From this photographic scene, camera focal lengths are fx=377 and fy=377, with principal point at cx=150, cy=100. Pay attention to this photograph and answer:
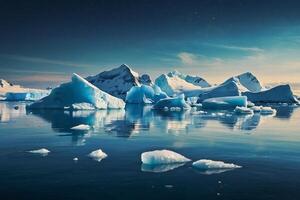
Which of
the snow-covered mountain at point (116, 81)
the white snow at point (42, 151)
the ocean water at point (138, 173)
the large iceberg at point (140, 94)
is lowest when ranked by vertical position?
the ocean water at point (138, 173)

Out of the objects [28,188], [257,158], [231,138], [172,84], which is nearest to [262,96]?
[172,84]

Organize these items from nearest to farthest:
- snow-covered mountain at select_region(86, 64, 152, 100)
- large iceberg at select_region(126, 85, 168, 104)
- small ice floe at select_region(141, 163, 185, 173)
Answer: small ice floe at select_region(141, 163, 185, 173) → large iceberg at select_region(126, 85, 168, 104) → snow-covered mountain at select_region(86, 64, 152, 100)

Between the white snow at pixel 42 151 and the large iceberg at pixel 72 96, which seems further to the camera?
the large iceberg at pixel 72 96

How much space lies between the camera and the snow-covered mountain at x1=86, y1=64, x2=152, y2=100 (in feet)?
527

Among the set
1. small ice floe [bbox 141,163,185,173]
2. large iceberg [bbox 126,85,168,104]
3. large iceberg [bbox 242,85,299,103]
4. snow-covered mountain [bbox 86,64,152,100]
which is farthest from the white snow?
snow-covered mountain [bbox 86,64,152,100]

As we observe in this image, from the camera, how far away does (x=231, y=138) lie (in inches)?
750

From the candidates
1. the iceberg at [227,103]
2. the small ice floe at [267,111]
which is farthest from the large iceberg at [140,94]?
the small ice floe at [267,111]

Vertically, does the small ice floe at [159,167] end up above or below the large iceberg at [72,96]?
below

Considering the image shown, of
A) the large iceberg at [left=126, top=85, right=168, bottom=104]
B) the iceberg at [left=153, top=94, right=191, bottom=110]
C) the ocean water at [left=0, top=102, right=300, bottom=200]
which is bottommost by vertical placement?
the ocean water at [left=0, top=102, right=300, bottom=200]

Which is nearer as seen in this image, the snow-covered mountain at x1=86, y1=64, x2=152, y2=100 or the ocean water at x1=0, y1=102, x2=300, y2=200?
the ocean water at x1=0, y1=102, x2=300, y2=200

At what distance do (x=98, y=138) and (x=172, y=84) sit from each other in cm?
11458

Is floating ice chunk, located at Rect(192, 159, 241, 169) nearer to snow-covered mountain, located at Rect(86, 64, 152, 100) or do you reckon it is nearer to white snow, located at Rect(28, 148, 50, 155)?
white snow, located at Rect(28, 148, 50, 155)

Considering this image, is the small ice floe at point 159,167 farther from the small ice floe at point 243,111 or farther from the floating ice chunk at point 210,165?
the small ice floe at point 243,111

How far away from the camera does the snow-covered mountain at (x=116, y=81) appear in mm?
160625
